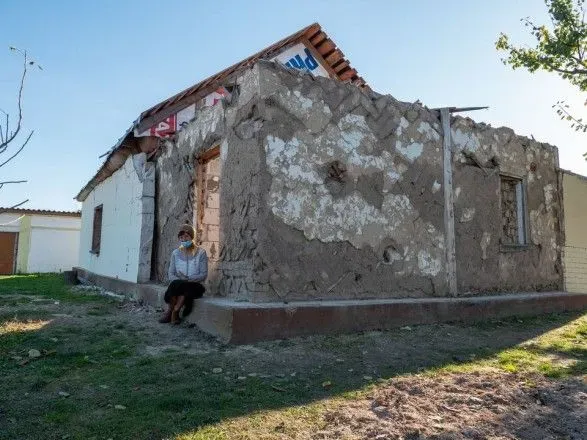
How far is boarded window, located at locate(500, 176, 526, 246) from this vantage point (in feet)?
22.6

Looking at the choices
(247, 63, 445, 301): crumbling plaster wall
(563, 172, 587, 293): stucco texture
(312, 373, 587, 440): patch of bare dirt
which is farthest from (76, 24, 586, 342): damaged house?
(312, 373, 587, 440): patch of bare dirt

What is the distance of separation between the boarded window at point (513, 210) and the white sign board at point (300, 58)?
14.9ft

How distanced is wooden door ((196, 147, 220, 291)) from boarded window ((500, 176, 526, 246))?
167 inches

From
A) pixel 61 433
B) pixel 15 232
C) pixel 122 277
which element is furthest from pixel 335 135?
pixel 15 232

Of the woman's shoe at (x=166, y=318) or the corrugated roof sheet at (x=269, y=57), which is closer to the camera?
the woman's shoe at (x=166, y=318)

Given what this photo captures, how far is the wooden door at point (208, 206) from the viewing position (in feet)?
20.0

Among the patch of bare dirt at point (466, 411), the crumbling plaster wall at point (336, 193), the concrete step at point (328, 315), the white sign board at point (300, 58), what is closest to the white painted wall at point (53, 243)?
the white sign board at point (300, 58)

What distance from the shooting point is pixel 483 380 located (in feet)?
10.3

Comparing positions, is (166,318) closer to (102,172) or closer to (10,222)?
(102,172)

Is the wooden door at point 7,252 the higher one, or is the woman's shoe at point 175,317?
the wooden door at point 7,252

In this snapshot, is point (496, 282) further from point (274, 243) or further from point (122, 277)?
point (122, 277)

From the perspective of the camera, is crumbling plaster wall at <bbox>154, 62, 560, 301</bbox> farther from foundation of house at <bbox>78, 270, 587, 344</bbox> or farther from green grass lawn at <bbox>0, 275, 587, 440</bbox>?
green grass lawn at <bbox>0, 275, 587, 440</bbox>

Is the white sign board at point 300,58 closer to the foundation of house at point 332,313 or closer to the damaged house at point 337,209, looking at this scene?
the damaged house at point 337,209

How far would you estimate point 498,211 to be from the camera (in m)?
6.55
